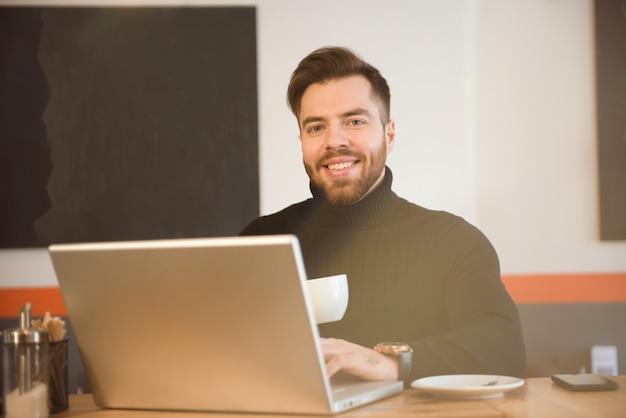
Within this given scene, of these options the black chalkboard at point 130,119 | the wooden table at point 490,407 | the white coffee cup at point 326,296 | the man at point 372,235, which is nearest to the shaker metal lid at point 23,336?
the wooden table at point 490,407

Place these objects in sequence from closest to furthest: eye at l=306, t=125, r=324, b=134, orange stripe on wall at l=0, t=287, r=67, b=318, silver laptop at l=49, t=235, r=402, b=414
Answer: silver laptop at l=49, t=235, r=402, b=414
eye at l=306, t=125, r=324, b=134
orange stripe on wall at l=0, t=287, r=67, b=318

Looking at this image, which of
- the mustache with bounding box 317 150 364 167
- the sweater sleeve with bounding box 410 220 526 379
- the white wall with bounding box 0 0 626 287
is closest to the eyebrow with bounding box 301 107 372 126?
the mustache with bounding box 317 150 364 167

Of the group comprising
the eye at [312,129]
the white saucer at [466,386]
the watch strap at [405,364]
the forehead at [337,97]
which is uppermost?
the forehead at [337,97]

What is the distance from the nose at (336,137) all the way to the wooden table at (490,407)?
119 cm

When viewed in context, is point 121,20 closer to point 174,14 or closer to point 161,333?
point 174,14

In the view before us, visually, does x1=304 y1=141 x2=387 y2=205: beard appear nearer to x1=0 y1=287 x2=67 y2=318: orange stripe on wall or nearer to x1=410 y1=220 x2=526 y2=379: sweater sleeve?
x1=410 y1=220 x2=526 y2=379: sweater sleeve

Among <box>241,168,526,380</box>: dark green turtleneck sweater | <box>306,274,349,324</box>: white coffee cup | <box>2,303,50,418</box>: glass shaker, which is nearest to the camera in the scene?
<box>2,303,50,418</box>: glass shaker

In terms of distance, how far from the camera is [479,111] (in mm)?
3234

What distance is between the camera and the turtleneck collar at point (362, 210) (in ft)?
7.83

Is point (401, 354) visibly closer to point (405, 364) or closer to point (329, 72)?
point (405, 364)

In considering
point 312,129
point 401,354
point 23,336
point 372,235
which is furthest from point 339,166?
A: point 23,336

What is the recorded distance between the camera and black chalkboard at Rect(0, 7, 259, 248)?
317 centimetres

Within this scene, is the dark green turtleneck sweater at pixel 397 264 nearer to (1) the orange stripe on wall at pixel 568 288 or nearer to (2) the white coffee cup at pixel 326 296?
(2) the white coffee cup at pixel 326 296

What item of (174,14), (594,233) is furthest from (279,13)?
(594,233)
